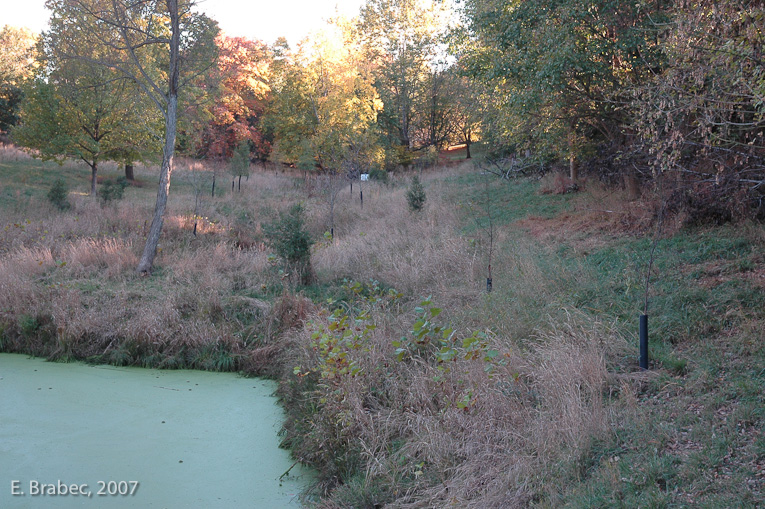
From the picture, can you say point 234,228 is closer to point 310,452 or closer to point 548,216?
point 548,216

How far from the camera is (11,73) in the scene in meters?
35.9

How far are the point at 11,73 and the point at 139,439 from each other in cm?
3823

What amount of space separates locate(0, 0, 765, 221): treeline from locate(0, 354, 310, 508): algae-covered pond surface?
532 centimetres

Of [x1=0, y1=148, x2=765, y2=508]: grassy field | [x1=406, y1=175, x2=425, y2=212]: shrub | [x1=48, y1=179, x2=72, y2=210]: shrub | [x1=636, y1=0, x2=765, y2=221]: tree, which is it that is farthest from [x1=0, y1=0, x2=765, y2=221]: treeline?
[x1=48, y1=179, x2=72, y2=210]: shrub

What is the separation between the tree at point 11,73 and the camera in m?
35.5

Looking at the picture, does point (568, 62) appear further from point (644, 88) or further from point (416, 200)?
point (416, 200)

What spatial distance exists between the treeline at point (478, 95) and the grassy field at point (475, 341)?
1487mm

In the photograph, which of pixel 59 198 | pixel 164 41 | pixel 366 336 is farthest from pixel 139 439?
pixel 59 198

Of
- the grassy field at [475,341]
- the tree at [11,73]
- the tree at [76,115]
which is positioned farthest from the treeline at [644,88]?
the tree at [11,73]

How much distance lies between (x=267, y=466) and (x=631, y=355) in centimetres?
390

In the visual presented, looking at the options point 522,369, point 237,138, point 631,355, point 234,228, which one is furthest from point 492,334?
point 237,138

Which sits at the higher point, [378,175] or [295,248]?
[378,175]

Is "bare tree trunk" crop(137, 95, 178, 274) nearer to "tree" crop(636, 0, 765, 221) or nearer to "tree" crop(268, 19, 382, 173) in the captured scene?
"tree" crop(636, 0, 765, 221)

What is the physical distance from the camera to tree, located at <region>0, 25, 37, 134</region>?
3547 centimetres
